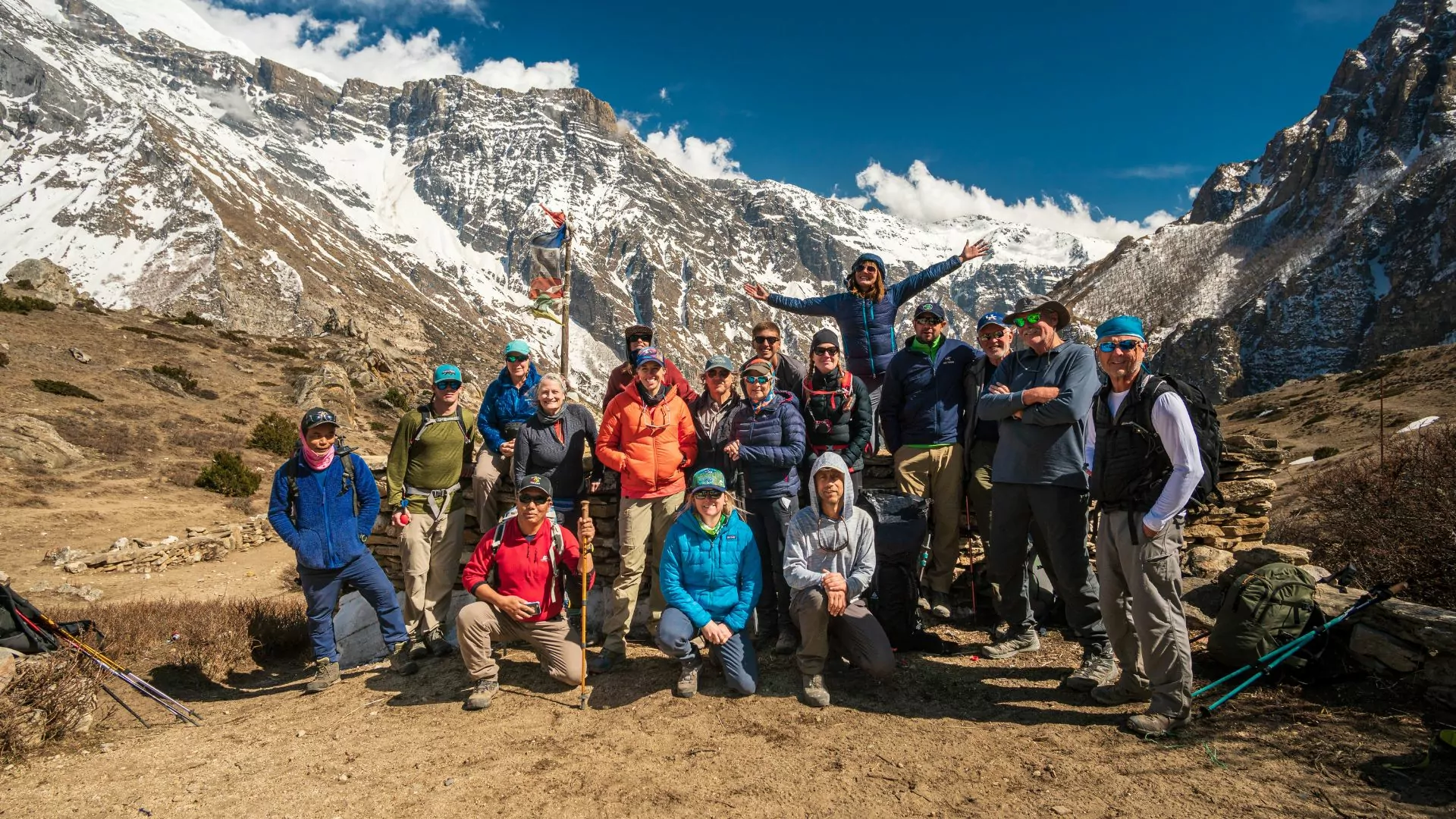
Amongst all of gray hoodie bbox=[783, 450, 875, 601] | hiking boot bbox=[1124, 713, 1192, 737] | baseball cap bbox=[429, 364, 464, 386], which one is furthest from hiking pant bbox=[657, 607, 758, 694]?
baseball cap bbox=[429, 364, 464, 386]

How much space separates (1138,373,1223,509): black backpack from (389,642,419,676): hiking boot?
5.49 m

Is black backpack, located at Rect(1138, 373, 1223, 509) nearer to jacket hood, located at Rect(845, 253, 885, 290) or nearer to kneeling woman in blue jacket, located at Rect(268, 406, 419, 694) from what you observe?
jacket hood, located at Rect(845, 253, 885, 290)

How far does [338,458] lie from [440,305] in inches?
6086

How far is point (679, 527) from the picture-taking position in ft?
15.4

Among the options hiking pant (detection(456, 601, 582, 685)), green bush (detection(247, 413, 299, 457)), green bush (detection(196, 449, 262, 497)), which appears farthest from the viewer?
green bush (detection(247, 413, 299, 457))

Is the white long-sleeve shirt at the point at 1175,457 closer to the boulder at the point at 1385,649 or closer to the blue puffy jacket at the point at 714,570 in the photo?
the boulder at the point at 1385,649

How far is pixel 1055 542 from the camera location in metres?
4.22

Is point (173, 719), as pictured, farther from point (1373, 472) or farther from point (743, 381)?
point (1373, 472)

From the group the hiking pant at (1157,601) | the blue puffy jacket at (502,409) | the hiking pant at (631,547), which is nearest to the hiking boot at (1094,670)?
the hiking pant at (1157,601)

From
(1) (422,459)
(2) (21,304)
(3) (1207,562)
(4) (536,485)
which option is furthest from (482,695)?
(2) (21,304)

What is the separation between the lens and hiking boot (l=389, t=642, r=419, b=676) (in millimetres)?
5465

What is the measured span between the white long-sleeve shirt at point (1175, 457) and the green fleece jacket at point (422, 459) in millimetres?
5050

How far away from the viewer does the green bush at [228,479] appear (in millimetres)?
15109

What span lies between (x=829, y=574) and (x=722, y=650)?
912 millimetres
